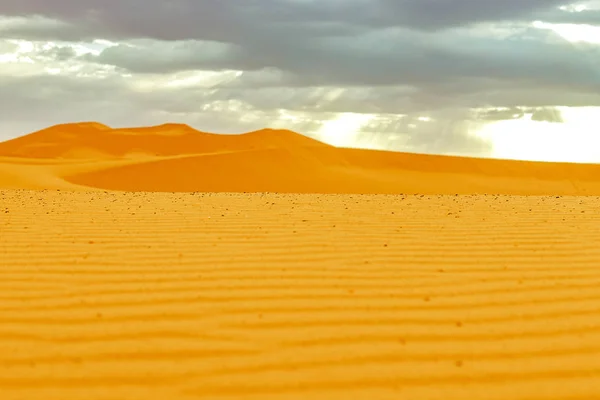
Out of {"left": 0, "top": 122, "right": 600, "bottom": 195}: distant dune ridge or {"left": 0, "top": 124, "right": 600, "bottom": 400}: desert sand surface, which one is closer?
{"left": 0, "top": 124, "right": 600, "bottom": 400}: desert sand surface

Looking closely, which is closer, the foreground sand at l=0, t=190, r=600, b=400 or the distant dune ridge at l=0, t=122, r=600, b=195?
the foreground sand at l=0, t=190, r=600, b=400

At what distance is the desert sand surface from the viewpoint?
3.21m

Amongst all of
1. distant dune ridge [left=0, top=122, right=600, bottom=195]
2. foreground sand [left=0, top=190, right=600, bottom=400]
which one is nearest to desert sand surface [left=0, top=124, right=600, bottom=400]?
foreground sand [left=0, top=190, right=600, bottom=400]

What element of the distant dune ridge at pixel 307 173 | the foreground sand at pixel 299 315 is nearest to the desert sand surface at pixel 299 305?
the foreground sand at pixel 299 315

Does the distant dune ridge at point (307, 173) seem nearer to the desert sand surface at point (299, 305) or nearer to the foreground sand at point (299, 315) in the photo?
the desert sand surface at point (299, 305)

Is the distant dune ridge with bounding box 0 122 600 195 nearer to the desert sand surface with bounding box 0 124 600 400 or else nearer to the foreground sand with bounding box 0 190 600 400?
the desert sand surface with bounding box 0 124 600 400

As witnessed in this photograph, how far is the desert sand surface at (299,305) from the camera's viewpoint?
3.21 m

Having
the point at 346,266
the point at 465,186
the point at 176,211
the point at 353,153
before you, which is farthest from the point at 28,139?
the point at 346,266

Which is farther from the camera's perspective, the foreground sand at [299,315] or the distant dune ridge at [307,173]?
the distant dune ridge at [307,173]

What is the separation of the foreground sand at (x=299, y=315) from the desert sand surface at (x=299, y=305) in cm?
1

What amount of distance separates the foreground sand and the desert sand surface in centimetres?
1

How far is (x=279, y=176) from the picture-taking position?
2983cm

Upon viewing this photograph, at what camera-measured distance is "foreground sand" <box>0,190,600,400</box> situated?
319 centimetres

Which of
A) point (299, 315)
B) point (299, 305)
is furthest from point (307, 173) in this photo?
point (299, 315)
